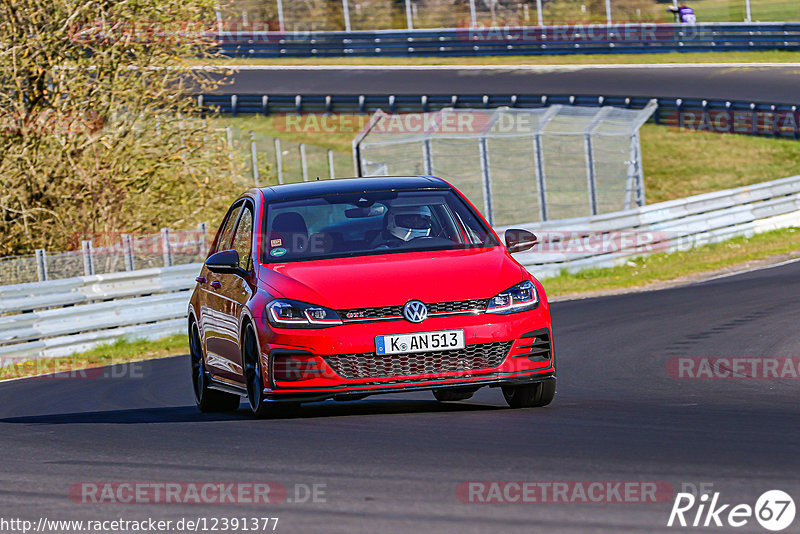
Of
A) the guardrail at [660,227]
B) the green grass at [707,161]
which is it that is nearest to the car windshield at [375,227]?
the guardrail at [660,227]

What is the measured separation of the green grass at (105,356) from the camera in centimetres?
1641

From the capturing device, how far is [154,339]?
59.3 feet

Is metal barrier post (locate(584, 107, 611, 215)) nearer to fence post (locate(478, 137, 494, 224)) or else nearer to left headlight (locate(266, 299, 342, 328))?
fence post (locate(478, 137, 494, 224))

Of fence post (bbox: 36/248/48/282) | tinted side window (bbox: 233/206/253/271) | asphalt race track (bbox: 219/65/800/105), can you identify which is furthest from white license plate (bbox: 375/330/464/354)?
asphalt race track (bbox: 219/65/800/105)

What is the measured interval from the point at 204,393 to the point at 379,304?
2.63 meters

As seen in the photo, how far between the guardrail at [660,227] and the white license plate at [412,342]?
12.6m

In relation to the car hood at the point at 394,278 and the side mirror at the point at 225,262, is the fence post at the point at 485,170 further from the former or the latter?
the car hood at the point at 394,278


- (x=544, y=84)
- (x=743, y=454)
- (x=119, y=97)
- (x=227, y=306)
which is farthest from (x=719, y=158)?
(x=743, y=454)

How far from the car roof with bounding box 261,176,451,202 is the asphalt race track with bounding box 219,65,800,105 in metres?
28.8

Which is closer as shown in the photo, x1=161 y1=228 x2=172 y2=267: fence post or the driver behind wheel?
the driver behind wheel

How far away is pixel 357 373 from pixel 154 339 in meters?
10.5

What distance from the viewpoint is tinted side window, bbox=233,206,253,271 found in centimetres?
931

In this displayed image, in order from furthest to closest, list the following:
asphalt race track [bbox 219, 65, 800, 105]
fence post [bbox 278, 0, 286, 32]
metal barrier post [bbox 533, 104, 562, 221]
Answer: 1. fence post [bbox 278, 0, 286, 32]
2. asphalt race track [bbox 219, 65, 800, 105]
3. metal barrier post [bbox 533, 104, 562, 221]

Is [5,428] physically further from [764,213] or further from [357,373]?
→ [764,213]
